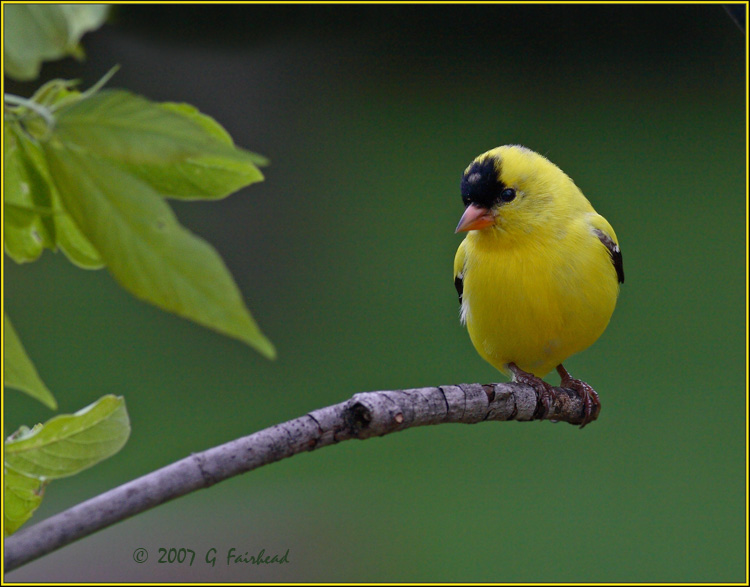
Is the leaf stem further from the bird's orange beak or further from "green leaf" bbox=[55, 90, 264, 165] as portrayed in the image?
the bird's orange beak

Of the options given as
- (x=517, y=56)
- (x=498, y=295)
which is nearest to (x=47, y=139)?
(x=498, y=295)

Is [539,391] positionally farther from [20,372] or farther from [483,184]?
[20,372]

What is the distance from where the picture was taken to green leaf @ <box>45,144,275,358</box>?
29 centimetres

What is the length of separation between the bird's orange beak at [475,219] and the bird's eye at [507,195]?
37mm

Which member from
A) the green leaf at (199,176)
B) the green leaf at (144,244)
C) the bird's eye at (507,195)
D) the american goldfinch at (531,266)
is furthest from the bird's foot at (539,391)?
the green leaf at (144,244)

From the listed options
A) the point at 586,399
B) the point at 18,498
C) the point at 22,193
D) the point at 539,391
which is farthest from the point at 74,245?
the point at 586,399

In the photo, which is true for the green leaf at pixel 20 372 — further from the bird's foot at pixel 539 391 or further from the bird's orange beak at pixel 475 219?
the bird's orange beak at pixel 475 219

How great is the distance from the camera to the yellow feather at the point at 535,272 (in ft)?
3.97

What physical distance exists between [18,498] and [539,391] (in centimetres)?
81

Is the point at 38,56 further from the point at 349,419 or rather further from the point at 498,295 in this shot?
the point at 498,295

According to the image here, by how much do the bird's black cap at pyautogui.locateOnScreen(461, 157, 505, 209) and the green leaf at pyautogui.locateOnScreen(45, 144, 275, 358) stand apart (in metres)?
1.03

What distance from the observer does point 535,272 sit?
1.22 metres

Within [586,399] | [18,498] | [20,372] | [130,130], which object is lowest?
[586,399]

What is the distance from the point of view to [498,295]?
1.23 metres
